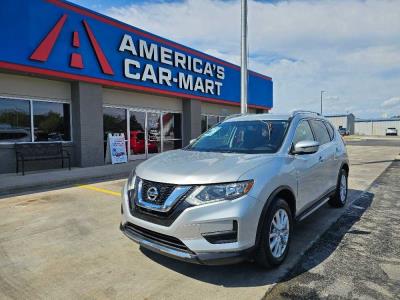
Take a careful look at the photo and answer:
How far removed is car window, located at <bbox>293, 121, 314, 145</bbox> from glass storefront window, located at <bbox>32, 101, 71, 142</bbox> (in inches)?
369

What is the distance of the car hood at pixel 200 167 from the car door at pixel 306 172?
2.14ft

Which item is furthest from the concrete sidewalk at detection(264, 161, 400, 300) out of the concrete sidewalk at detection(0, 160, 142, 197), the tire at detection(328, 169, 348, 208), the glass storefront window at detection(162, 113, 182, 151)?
the glass storefront window at detection(162, 113, 182, 151)

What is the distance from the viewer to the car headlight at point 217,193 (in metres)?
3.00

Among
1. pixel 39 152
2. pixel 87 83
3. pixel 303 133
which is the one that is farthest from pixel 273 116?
pixel 87 83

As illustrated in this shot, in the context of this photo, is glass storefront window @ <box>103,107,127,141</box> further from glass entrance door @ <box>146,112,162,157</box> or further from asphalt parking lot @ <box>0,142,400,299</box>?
asphalt parking lot @ <box>0,142,400,299</box>

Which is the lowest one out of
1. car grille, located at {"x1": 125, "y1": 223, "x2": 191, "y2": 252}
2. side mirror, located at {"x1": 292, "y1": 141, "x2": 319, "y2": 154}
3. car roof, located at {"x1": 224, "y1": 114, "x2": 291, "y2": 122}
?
car grille, located at {"x1": 125, "y1": 223, "x2": 191, "y2": 252}

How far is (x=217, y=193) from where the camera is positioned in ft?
9.91

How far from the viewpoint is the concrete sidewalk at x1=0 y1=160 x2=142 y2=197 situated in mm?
7775

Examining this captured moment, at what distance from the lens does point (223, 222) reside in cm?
295

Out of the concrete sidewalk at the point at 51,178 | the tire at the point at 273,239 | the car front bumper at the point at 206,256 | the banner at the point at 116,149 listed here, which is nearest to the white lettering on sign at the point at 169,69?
the banner at the point at 116,149

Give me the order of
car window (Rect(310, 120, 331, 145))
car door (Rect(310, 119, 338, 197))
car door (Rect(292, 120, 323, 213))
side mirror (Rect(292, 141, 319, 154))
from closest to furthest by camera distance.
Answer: side mirror (Rect(292, 141, 319, 154)) < car door (Rect(292, 120, 323, 213)) < car door (Rect(310, 119, 338, 197)) < car window (Rect(310, 120, 331, 145))

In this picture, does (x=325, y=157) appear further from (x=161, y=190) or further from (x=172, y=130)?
(x=172, y=130)

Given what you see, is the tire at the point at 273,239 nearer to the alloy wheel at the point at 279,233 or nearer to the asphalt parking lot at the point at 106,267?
the alloy wheel at the point at 279,233

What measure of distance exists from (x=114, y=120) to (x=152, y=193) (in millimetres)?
10848
